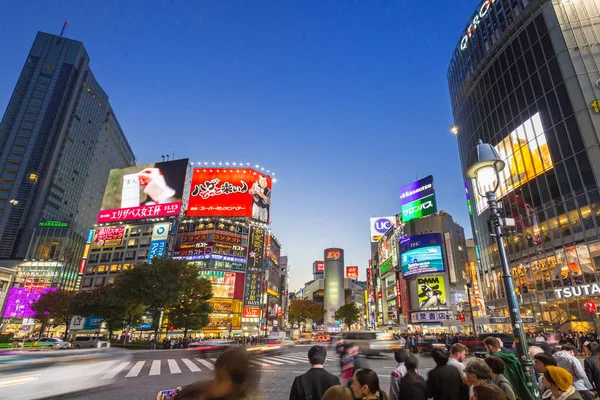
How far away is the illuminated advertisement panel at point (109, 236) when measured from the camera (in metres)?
75.2

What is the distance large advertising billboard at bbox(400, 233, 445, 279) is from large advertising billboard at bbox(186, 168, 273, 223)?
3284cm

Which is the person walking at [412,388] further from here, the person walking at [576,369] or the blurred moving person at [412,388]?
the person walking at [576,369]

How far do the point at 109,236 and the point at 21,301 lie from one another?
26.6 metres

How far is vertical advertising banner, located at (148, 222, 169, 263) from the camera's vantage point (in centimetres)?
6919

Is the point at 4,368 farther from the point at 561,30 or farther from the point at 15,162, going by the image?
the point at 15,162

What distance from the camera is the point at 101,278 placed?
74.1 m

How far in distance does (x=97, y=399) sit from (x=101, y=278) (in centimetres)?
7682

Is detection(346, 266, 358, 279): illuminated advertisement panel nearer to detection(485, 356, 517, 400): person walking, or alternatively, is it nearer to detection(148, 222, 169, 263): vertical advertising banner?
detection(148, 222, 169, 263): vertical advertising banner

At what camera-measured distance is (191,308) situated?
40.6 meters

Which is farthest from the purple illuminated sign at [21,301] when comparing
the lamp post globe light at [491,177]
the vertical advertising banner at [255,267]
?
the lamp post globe light at [491,177]

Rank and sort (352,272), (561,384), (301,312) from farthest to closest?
(352,272) → (301,312) → (561,384)

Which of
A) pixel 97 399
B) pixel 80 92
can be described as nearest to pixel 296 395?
pixel 97 399

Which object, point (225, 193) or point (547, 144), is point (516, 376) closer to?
point (547, 144)

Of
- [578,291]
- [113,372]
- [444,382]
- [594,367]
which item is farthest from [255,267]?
[444,382]
